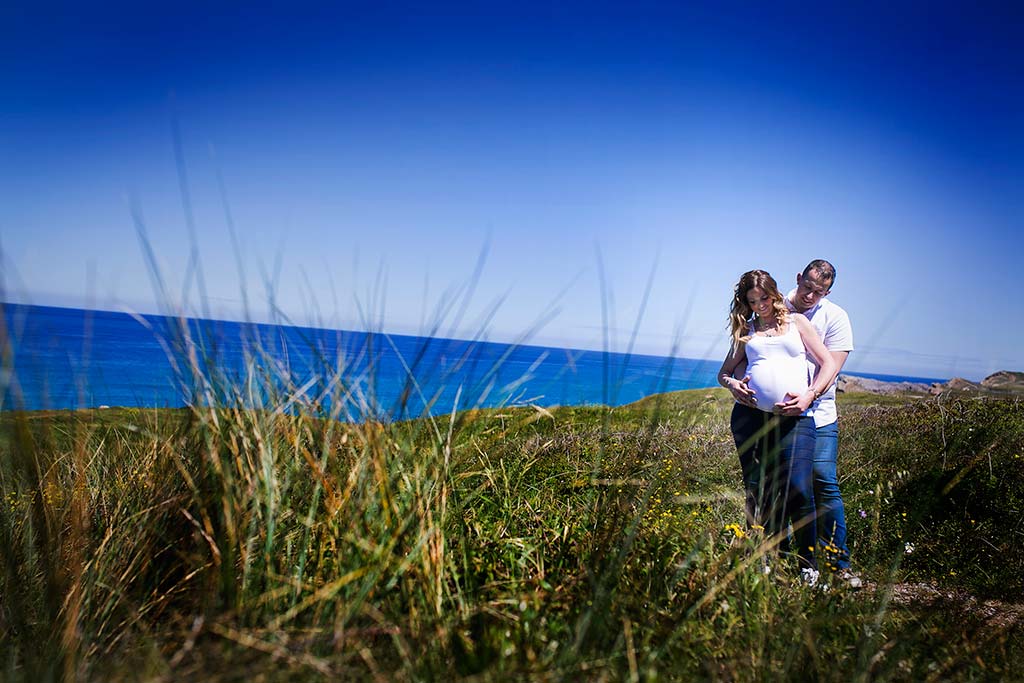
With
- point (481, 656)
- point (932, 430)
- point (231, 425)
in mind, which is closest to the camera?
point (481, 656)

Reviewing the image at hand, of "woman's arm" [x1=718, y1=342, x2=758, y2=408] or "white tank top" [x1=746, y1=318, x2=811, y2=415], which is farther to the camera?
"woman's arm" [x1=718, y1=342, x2=758, y2=408]

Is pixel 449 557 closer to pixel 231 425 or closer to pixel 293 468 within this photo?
pixel 293 468

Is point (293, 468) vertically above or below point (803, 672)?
above

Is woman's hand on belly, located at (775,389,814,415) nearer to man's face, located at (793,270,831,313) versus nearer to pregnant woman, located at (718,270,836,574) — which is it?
pregnant woman, located at (718,270,836,574)

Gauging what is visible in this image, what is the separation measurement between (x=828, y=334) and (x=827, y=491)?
3.78 ft

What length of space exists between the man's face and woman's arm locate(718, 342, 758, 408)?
57 cm

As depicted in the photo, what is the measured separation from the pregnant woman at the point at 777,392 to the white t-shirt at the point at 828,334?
0.37 feet

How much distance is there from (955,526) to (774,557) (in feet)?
12.6

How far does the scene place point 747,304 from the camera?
449 cm

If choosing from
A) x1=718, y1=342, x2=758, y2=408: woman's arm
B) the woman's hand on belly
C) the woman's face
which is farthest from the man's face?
the woman's hand on belly

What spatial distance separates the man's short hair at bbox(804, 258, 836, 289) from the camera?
14.8 feet

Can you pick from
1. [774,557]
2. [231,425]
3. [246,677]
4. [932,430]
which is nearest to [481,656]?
[246,677]

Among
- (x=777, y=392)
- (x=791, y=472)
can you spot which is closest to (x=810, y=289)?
(x=777, y=392)

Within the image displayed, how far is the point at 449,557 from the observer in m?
2.42
